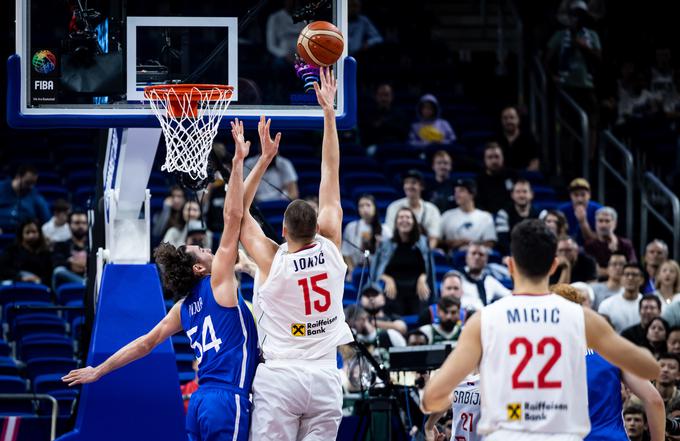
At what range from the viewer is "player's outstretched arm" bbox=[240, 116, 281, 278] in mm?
7145

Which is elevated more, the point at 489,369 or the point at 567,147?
the point at 567,147

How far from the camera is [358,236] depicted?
13.0m

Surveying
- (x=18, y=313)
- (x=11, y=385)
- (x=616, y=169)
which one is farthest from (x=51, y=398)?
(x=616, y=169)

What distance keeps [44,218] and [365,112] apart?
15.2ft

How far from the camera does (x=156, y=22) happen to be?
861cm

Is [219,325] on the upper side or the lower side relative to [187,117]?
lower

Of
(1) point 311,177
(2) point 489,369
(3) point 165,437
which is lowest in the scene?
(3) point 165,437

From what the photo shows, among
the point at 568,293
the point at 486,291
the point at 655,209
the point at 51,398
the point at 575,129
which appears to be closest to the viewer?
the point at 568,293

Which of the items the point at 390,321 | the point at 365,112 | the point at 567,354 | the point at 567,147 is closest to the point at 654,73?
the point at 567,147

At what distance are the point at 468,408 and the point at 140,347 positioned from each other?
6.85 ft

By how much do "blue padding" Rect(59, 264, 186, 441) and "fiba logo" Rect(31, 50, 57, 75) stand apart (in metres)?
1.48

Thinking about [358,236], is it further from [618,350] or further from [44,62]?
[618,350]

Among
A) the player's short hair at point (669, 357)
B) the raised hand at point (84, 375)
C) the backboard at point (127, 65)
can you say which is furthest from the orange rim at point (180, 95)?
the player's short hair at point (669, 357)

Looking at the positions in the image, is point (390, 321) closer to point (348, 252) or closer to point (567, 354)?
point (348, 252)
